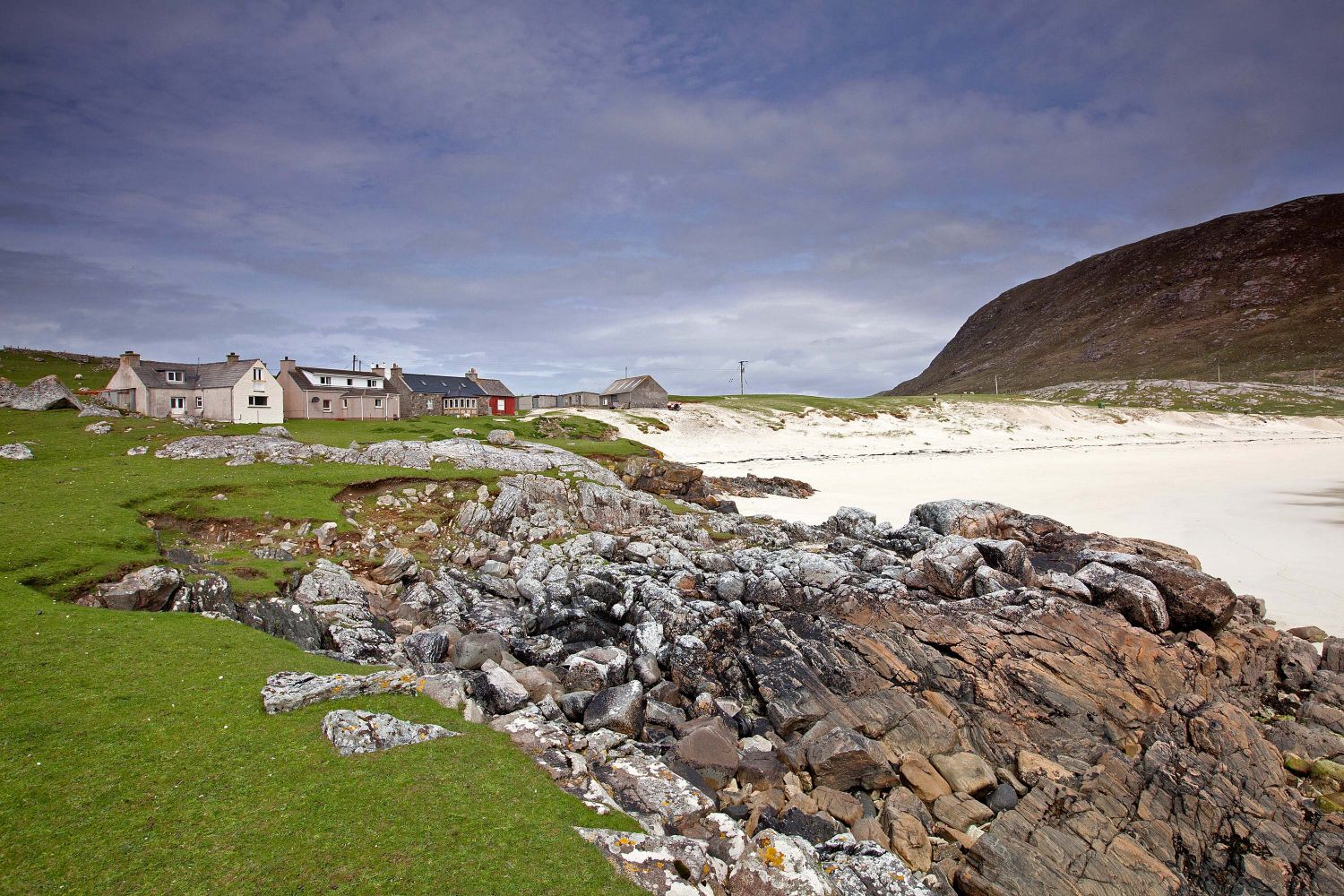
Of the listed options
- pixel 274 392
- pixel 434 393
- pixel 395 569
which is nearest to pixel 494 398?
pixel 434 393

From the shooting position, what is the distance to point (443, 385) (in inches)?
3396

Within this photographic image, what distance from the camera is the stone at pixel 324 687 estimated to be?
10555 millimetres

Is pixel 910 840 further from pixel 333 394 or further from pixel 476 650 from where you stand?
pixel 333 394

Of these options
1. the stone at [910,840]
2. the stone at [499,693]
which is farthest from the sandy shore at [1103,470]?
the stone at [499,693]

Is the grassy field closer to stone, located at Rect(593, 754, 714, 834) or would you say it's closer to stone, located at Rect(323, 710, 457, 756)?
stone, located at Rect(323, 710, 457, 756)

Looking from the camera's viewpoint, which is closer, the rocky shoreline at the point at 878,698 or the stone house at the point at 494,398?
the rocky shoreline at the point at 878,698

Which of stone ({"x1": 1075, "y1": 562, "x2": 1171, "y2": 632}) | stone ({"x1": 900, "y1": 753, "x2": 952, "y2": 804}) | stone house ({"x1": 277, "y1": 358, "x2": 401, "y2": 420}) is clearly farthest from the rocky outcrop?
stone ({"x1": 1075, "y1": 562, "x2": 1171, "y2": 632})

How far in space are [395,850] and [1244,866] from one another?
45.8 feet

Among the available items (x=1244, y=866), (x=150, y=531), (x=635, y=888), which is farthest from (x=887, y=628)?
(x=150, y=531)

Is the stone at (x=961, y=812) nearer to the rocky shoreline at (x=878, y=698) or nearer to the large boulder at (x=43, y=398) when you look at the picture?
the rocky shoreline at (x=878, y=698)

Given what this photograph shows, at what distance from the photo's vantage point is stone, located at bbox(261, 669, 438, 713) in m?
10.6

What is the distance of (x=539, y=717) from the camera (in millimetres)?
12062

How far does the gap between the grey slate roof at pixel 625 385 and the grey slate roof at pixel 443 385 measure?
21.8m

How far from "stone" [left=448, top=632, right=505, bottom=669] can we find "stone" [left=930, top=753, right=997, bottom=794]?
34.9 feet
